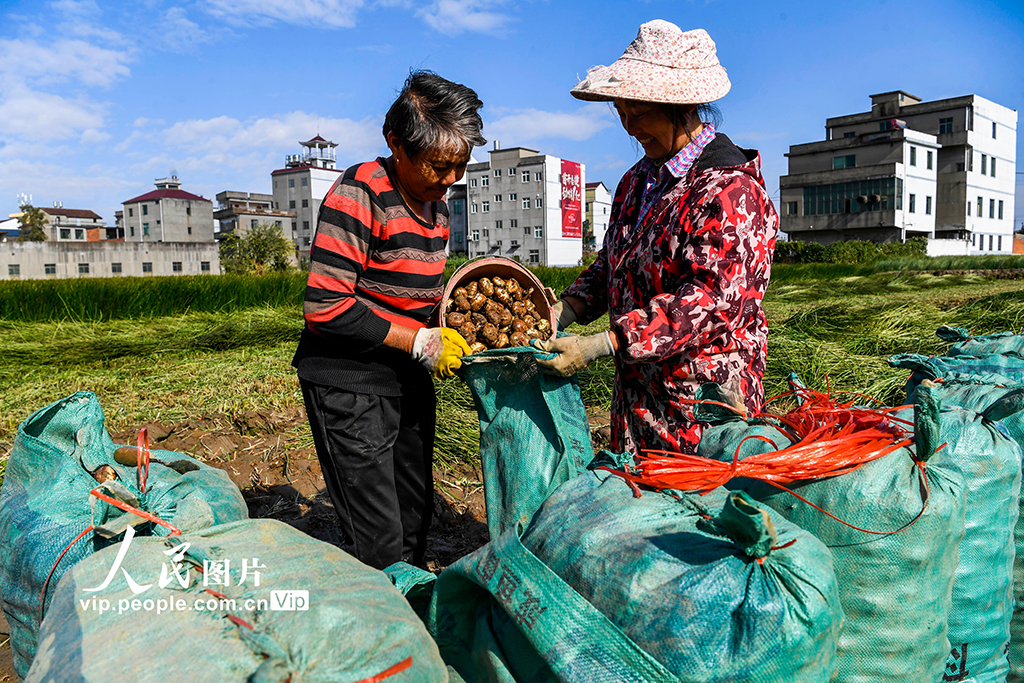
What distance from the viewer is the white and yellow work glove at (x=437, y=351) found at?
1.77m

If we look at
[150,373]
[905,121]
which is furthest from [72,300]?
[905,121]

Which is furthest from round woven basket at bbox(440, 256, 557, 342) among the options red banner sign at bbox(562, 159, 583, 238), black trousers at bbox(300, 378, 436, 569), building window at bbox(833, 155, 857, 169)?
red banner sign at bbox(562, 159, 583, 238)

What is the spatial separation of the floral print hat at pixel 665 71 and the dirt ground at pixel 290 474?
1.89m

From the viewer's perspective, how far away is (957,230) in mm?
49562

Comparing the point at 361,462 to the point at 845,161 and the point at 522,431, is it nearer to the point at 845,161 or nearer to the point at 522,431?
the point at 522,431

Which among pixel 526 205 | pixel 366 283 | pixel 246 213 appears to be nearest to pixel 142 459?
pixel 366 283

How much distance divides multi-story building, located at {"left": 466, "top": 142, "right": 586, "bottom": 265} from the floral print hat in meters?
53.4

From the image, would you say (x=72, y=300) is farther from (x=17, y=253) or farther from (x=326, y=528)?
(x=17, y=253)

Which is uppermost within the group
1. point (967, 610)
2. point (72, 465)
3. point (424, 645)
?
point (72, 465)

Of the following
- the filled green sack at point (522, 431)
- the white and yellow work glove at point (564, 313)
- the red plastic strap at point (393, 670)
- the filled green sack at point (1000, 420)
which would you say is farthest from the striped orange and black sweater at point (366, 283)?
the filled green sack at point (1000, 420)

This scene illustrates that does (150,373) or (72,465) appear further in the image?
(150,373)

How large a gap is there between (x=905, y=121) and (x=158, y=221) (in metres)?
63.3

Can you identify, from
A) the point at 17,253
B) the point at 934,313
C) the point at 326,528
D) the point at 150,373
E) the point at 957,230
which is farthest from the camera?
the point at 957,230

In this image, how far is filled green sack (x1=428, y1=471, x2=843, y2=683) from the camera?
916 mm
